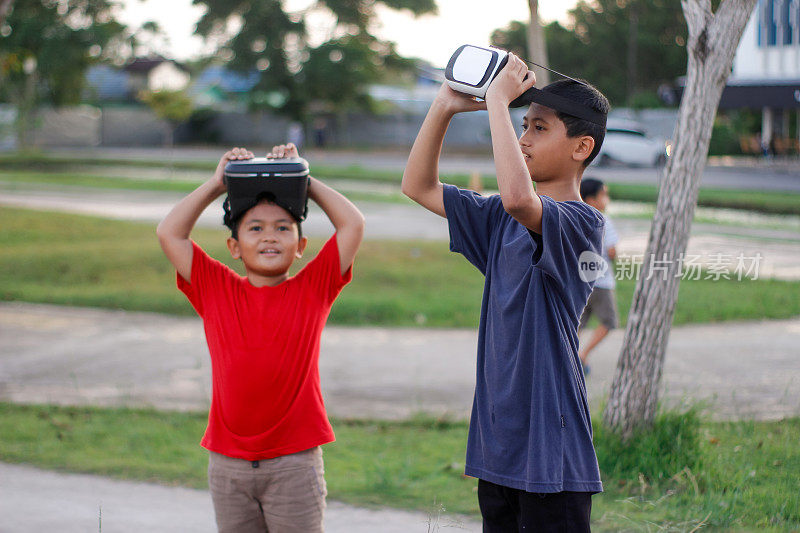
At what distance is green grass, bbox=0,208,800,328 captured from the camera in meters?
8.46

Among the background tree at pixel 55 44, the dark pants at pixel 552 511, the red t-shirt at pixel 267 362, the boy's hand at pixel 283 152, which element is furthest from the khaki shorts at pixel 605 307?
the background tree at pixel 55 44

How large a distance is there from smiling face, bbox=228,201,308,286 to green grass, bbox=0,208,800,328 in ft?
17.5

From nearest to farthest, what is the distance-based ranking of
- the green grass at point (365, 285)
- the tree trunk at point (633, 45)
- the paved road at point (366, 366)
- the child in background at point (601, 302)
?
the paved road at point (366, 366) → the child in background at point (601, 302) → the green grass at point (365, 285) → the tree trunk at point (633, 45)

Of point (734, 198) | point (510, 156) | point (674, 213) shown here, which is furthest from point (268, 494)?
point (734, 198)

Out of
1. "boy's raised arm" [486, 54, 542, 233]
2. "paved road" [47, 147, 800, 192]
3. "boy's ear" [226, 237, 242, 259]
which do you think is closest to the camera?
"boy's raised arm" [486, 54, 542, 233]

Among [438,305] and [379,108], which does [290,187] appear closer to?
[438,305]

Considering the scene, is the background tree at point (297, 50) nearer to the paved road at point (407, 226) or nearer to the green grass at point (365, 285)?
the paved road at point (407, 226)

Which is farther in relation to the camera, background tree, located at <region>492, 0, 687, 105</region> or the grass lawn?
background tree, located at <region>492, 0, 687, 105</region>

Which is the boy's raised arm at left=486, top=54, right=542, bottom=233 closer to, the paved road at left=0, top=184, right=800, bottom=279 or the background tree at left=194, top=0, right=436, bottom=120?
the paved road at left=0, top=184, right=800, bottom=279

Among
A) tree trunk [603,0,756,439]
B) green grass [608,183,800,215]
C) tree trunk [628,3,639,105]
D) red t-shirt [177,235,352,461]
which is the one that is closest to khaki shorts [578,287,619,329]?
tree trunk [603,0,756,439]

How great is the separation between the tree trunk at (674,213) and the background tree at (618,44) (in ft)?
152

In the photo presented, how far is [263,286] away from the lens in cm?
289

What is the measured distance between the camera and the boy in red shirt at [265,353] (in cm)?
273

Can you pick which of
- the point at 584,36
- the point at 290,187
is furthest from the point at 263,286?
the point at 584,36
